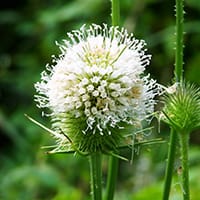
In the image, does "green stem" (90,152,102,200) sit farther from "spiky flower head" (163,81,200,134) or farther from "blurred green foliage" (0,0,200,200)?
"blurred green foliage" (0,0,200,200)

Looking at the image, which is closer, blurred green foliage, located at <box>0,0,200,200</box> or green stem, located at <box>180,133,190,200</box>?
green stem, located at <box>180,133,190,200</box>

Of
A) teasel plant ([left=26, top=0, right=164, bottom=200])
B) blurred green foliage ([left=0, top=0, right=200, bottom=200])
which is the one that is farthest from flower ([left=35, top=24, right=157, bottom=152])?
blurred green foliage ([left=0, top=0, right=200, bottom=200])

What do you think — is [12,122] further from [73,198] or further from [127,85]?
[127,85]

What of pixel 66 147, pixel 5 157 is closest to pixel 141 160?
pixel 5 157

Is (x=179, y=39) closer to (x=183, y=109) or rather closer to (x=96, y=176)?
(x=183, y=109)

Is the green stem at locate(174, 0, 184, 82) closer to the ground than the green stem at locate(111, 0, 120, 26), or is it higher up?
closer to the ground

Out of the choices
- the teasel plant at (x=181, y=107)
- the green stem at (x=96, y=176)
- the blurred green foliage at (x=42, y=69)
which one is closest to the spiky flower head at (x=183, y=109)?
the teasel plant at (x=181, y=107)

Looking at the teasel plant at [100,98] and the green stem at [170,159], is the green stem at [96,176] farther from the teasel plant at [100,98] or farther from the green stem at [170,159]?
the green stem at [170,159]

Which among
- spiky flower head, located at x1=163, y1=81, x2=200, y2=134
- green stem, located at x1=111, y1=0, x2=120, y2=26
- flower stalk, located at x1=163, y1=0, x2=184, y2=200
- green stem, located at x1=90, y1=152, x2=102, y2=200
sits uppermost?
green stem, located at x1=111, y1=0, x2=120, y2=26
